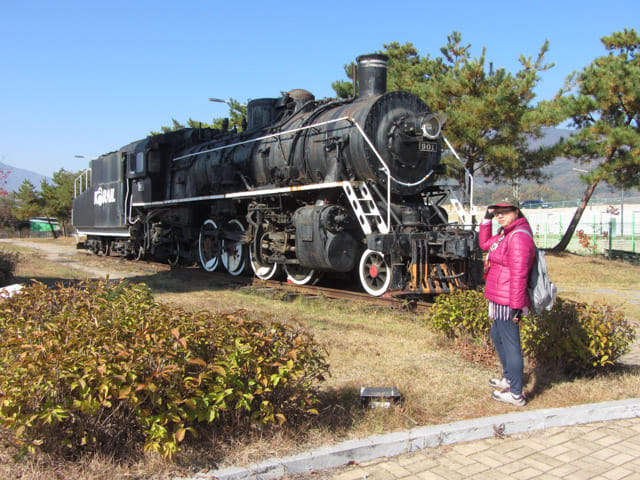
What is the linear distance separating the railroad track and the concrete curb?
183 inches

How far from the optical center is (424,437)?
4242 mm

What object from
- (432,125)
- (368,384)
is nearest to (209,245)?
(432,125)

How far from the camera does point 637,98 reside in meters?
18.7

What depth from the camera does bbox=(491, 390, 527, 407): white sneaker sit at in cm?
509

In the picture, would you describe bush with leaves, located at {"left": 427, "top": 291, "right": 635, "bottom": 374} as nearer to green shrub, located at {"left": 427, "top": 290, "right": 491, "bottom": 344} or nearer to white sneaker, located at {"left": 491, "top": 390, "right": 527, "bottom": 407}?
green shrub, located at {"left": 427, "top": 290, "right": 491, "bottom": 344}

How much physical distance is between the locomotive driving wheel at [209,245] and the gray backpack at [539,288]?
35.5 ft

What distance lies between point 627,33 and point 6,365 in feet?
75.1

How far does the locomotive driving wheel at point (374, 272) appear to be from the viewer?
10432 millimetres

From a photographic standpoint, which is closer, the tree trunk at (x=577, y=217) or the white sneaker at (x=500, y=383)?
the white sneaker at (x=500, y=383)

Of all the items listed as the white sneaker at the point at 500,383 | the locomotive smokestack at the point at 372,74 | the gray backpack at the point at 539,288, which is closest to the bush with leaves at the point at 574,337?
the white sneaker at the point at 500,383

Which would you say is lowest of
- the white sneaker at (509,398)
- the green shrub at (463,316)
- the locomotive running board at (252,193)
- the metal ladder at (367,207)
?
the white sneaker at (509,398)

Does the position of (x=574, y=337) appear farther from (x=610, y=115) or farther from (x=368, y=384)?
(x=610, y=115)

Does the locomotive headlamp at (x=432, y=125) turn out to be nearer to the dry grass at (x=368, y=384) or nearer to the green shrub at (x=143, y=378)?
the dry grass at (x=368, y=384)

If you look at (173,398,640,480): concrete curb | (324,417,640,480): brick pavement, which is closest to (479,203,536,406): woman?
(173,398,640,480): concrete curb
